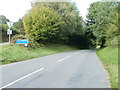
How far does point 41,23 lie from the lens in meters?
29.8

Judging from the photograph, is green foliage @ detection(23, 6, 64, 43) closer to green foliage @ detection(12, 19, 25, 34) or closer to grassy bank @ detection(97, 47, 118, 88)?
green foliage @ detection(12, 19, 25, 34)

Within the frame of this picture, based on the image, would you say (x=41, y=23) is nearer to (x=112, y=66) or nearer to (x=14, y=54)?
(x=14, y=54)

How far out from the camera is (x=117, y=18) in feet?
62.3

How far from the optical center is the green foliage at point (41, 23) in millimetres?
29734

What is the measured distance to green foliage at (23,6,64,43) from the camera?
2973 cm

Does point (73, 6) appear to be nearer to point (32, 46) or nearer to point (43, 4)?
point (43, 4)

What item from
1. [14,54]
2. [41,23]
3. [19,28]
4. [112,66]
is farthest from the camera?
[19,28]

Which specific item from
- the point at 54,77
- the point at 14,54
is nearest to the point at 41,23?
the point at 14,54

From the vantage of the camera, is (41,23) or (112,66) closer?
(112,66)

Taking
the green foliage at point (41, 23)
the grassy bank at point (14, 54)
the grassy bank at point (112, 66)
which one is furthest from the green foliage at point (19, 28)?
the grassy bank at point (112, 66)

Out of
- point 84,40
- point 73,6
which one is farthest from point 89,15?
point 84,40

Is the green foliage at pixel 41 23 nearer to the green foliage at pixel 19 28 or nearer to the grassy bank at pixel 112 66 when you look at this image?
the green foliage at pixel 19 28

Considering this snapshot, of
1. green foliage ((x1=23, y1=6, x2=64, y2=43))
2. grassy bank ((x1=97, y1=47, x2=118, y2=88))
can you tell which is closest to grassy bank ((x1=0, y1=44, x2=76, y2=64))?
green foliage ((x1=23, y1=6, x2=64, y2=43))

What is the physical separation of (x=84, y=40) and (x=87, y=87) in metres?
54.3
